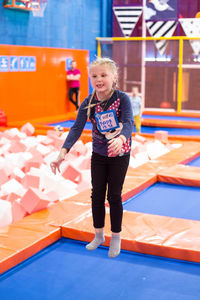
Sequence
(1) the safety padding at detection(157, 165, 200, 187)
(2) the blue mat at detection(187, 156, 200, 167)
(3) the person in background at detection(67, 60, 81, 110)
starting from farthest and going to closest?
(3) the person in background at detection(67, 60, 81, 110)
(2) the blue mat at detection(187, 156, 200, 167)
(1) the safety padding at detection(157, 165, 200, 187)

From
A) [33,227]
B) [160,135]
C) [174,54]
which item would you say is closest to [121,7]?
[174,54]

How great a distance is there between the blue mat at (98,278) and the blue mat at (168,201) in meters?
0.69

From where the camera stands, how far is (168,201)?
320 centimetres

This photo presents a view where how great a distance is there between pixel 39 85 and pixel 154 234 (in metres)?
6.95

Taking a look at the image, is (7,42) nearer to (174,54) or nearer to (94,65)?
(174,54)

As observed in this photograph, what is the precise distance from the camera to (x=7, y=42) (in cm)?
784

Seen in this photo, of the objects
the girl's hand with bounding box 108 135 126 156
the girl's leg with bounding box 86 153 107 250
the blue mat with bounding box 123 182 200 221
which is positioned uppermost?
the girl's hand with bounding box 108 135 126 156

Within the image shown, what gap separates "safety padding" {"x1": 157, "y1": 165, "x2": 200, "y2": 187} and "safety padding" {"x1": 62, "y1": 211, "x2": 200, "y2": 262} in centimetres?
102

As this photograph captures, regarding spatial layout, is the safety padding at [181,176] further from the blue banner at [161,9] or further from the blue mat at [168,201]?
the blue banner at [161,9]

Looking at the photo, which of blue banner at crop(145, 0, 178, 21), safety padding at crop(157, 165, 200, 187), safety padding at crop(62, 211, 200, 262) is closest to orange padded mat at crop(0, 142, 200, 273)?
safety padding at crop(62, 211, 200, 262)

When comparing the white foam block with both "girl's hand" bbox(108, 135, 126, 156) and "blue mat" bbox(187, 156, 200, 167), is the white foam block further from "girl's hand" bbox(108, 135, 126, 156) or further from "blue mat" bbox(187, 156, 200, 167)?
"blue mat" bbox(187, 156, 200, 167)

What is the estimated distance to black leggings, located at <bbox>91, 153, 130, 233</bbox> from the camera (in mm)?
2061

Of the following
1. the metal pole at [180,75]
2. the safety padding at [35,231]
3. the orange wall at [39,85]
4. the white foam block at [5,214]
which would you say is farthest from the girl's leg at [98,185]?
the metal pole at [180,75]

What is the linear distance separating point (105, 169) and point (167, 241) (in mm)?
560
